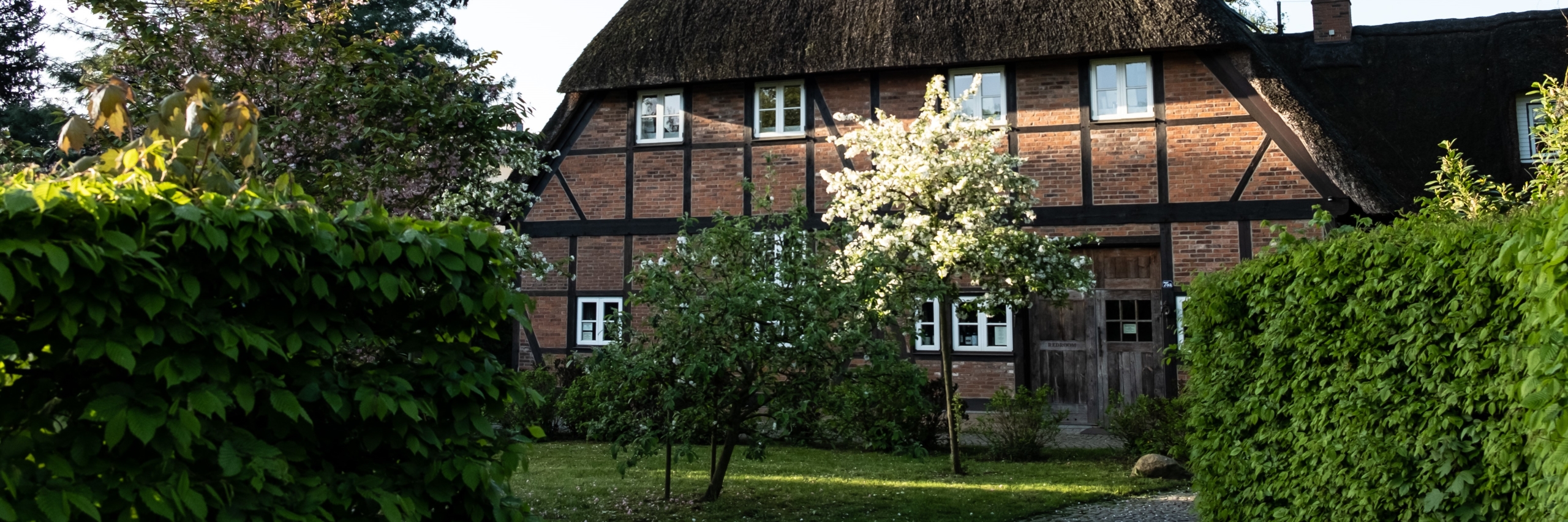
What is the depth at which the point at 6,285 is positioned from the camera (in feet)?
8.09

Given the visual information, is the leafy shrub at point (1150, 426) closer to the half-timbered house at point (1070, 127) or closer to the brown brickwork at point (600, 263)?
the half-timbered house at point (1070, 127)

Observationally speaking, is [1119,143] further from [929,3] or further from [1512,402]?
[1512,402]

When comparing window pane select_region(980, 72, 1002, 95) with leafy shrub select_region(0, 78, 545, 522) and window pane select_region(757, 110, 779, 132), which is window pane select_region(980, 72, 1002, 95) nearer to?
window pane select_region(757, 110, 779, 132)

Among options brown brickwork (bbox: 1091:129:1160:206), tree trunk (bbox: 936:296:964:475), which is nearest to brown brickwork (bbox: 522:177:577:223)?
tree trunk (bbox: 936:296:964:475)

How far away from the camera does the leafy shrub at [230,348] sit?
267 cm

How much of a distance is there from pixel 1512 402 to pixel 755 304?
453 cm

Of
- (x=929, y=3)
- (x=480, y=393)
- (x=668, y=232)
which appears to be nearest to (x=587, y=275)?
(x=668, y=232)

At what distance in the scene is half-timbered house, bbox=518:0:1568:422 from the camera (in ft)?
45.9

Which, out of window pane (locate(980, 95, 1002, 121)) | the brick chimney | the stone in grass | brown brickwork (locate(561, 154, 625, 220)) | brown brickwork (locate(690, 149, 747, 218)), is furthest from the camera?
the brick chimney

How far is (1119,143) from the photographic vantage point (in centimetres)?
1439

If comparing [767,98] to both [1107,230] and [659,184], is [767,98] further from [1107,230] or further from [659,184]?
[1107,230]

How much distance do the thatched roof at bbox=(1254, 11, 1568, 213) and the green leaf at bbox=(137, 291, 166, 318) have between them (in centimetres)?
1329

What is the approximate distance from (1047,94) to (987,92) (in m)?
0.79

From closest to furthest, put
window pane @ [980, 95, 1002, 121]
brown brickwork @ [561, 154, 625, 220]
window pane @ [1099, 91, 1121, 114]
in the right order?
window pane @ [1099, 91, 1121, 114], window pane @ [980, 95, 1002, 121], brown brickwork @ [561, 154, 625, 220]
